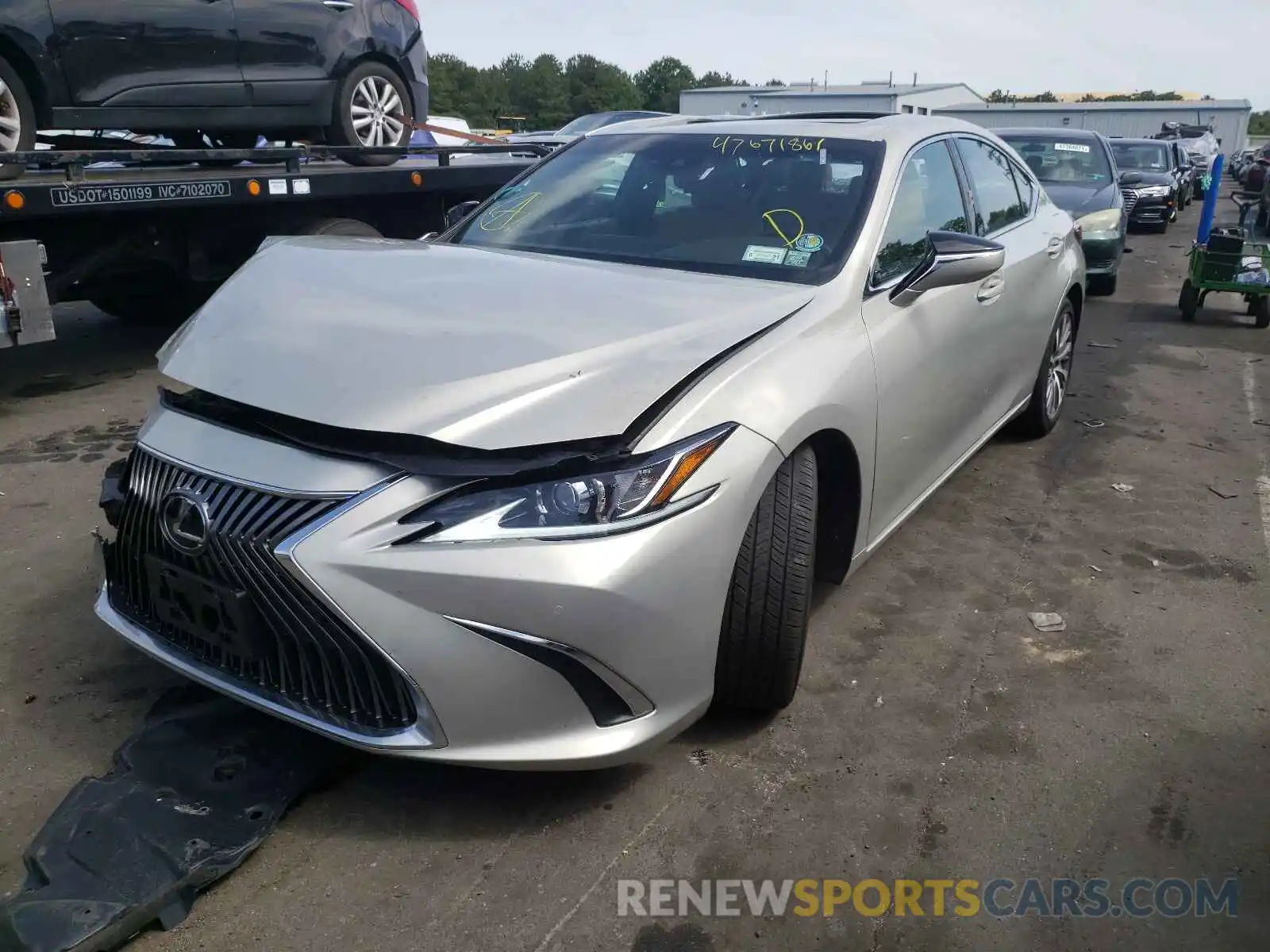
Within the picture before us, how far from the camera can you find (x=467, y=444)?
224 centimetres

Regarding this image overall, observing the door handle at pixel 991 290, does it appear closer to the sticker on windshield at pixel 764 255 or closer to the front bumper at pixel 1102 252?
the sticker on windshield at pixel 764 255

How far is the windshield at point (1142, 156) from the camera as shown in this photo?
1680 cm

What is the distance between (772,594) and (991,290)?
6.72ft

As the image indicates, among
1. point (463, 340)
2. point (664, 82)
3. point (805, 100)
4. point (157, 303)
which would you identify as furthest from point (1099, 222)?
point (664, 82)

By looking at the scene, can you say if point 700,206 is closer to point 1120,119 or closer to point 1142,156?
point 1142,156

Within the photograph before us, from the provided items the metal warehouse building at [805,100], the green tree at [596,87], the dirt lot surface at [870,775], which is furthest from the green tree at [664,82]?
the dirt lot surface at [870,775]

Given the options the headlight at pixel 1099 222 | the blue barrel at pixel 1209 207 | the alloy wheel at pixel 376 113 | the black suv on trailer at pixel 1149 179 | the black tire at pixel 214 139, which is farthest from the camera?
the black suv on trailer at pixel 1149 179

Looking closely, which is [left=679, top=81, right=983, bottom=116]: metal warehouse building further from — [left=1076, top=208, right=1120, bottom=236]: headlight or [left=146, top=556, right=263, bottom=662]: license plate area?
[left=146, top=556, right=263, bottom=662]: license plate area

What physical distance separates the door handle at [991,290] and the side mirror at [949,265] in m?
0.59

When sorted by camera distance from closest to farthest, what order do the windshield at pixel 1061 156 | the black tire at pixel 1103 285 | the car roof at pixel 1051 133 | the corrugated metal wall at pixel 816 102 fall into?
the black tire at pixel 1103 285 < the windshield at pixel 1061 156 < the car roof at pixel 1051 133 < the corrugated metal wall at pixel 816 102

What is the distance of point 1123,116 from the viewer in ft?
145

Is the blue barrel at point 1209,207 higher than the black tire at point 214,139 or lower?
lower

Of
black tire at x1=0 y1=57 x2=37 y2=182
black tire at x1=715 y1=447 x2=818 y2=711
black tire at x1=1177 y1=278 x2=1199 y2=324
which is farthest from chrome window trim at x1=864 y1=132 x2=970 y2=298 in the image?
black tire at x1=1177 y1=278 x2=1199 y2=324

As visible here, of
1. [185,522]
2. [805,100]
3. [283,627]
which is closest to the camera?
[283,627]
